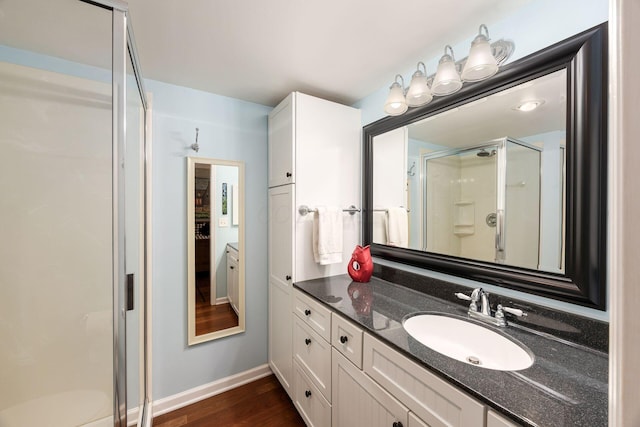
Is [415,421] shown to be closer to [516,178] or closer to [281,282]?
[516,178]

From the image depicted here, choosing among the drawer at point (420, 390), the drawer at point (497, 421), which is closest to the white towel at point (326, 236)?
the drawer at point (420, 390)

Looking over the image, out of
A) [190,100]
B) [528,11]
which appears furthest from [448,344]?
[190,100]

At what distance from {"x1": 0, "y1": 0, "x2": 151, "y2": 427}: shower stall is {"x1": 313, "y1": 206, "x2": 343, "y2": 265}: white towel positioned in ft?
3.36

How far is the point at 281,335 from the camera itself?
1880mm

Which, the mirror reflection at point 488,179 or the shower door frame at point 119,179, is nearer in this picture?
the shower door frame at point 119,179

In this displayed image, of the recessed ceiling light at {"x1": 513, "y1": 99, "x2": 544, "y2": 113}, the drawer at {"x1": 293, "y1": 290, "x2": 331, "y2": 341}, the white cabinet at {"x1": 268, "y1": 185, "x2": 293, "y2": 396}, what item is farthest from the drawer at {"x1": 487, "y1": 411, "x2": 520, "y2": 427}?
the white cabinet at {"x1": 268, "y1": 185, "x2": 293, "y2": 396}

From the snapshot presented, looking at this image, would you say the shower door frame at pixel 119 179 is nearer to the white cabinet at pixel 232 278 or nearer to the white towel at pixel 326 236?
the white cabinet at pixel 232 278

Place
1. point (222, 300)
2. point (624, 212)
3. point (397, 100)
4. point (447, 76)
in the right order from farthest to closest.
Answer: point (222, 300) < point (397, 100) < point (447, 76) < point (624, 212)

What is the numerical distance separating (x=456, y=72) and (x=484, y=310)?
42.8 inches

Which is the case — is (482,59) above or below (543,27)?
below

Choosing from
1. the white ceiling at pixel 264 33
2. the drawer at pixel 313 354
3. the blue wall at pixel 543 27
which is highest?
the white ceiling at pixel 264 33

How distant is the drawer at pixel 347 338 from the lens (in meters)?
1.11

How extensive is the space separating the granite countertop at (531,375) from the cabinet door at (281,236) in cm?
63

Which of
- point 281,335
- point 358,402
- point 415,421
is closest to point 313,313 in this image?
point 358,402
